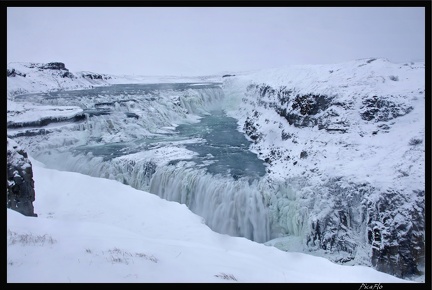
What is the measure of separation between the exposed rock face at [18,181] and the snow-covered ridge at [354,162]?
317 inches

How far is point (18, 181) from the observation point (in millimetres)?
7148

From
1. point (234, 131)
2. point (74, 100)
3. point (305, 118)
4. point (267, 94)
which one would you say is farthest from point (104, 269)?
point (74, 100)

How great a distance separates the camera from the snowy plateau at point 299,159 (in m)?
9.60

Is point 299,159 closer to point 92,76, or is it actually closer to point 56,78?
point 56,78

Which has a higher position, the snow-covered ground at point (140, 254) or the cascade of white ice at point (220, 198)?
the snow-covered ground at point (140, 254)

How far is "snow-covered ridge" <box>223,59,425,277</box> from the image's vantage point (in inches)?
359

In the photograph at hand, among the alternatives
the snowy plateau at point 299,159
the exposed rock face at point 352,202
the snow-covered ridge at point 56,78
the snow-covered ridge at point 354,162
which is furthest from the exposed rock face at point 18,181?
the snow-covered ridge at point 56,78

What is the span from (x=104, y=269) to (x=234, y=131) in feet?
66.5

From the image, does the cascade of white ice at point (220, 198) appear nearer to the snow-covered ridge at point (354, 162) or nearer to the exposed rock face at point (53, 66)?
the snow-covered ridge at point (354, 162)

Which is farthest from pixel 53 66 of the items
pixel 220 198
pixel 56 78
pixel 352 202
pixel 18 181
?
pixel 352 202

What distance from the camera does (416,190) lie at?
9.41m

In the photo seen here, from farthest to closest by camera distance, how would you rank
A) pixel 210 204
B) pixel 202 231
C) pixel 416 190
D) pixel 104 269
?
1. pixel 210 204
2. pixel 416 190
3. pixel 202 231
4. pixel 104 269
